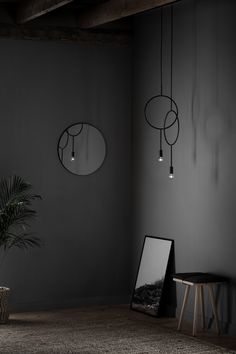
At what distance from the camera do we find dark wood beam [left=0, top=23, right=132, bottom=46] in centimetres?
778

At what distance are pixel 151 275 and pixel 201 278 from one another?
1.20m

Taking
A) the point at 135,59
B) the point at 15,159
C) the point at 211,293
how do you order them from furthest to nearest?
the point at 135,59 → the point at 15,159 → the point at 211,293

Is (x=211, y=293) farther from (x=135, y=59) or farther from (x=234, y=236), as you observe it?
(x=135, y=59)

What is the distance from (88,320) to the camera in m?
7.36

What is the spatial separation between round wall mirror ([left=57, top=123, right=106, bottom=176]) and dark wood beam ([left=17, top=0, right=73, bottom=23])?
134cm

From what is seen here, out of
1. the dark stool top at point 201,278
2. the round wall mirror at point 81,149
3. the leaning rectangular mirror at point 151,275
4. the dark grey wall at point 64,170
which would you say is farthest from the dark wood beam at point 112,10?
the dark stool top at point 201,278

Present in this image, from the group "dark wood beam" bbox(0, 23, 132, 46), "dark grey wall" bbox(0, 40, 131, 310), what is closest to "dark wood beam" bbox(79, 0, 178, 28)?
"dark wood beam" bbox(0, 23, 132, 46)

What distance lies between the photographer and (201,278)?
21.8 feet

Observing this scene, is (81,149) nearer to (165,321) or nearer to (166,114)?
(166,114)

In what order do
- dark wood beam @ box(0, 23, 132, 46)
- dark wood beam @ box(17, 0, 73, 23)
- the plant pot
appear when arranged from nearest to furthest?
1. dark wood beam @ box(17, 0, 73, 23)
2. the plant pot
3. dark wood beam @ box(0, 23, 132, 46)

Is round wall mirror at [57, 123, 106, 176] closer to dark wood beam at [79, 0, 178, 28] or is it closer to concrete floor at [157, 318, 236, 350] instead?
dark wood beam at [79, 0, 178, 28]

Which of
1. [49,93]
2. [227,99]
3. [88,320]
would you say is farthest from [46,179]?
[227,99]

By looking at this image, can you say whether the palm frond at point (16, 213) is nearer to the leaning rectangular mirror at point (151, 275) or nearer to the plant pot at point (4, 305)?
the plant pot at point (4, 305)

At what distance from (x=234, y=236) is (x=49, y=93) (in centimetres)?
273
